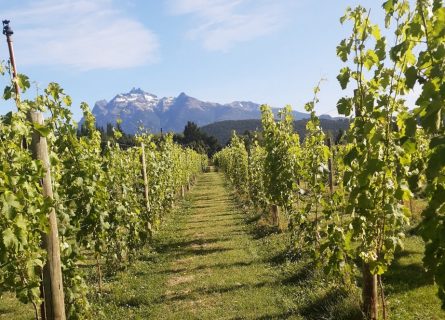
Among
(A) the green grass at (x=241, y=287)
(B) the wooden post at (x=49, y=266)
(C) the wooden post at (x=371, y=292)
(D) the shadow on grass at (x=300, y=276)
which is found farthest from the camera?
(D) the shadow on grass at (x=300, y=276)

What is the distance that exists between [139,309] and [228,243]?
18.3 ft

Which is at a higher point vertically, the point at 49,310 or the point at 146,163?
the point at 146,163

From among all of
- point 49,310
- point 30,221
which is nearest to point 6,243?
point 30,221

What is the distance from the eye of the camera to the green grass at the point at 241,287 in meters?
7.16

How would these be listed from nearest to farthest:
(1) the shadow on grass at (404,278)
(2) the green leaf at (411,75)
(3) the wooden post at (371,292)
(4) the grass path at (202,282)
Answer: (2) the green leaf at (411,75)
(3) the wooden post at (371,292)
(1) the shadow on grass at (404,278)
(4) the grass path at (202,282)

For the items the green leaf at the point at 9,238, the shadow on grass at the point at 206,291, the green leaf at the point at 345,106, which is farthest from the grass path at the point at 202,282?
the green leaf at the point at 9,238

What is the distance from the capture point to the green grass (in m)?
7.16

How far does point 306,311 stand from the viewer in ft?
24.0

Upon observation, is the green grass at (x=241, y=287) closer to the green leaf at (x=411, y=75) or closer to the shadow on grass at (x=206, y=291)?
the shadow on grass at (x=206, y=291)

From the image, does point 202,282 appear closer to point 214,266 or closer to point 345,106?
point 214,266

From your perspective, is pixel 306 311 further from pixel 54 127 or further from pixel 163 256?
pixel 163 256

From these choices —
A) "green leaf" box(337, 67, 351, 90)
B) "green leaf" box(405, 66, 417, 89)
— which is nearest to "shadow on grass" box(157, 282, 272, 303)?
"green leaf" box(337, 67, 351, 90)

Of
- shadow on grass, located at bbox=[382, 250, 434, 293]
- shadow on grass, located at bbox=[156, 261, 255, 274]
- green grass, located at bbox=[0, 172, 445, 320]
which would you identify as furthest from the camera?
shadow on grass, located at bbox=[156, 261, 255, 274]

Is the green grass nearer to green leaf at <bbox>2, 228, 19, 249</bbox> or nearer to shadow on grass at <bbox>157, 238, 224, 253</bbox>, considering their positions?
shadow on grass at <bbox>157, 238, 224, 253</bbox>
